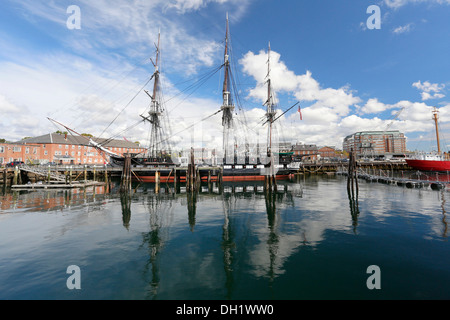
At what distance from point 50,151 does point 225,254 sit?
8294cm

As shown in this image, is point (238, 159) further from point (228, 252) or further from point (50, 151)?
point (50, 151)

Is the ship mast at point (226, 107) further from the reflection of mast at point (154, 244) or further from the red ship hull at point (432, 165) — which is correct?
the red ship hull at point (432, 165)

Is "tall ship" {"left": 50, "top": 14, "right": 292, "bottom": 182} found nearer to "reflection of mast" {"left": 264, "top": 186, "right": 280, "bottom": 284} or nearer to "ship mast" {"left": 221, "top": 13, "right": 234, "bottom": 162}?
"ship mast" {"left": 221, "top": 13, "right": 234, "bottom": 162}

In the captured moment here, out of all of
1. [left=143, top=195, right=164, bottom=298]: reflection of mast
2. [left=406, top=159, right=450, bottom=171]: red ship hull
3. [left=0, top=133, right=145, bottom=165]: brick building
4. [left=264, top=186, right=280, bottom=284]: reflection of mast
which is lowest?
[left=264, top=186, right=280, bottom=284]: reflection of mast

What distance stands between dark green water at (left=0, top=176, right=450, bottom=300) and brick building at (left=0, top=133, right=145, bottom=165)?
4323cm

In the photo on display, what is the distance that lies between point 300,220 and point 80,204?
2210 cm

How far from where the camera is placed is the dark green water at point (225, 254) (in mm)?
6812

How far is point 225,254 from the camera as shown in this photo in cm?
962

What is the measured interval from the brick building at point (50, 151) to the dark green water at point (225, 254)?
1702 inches

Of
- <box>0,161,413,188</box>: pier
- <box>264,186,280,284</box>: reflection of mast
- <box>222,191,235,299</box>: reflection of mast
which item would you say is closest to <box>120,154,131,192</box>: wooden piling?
<box>0,161,413,188</box>: pier

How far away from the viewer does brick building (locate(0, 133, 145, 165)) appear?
5588 centimetres

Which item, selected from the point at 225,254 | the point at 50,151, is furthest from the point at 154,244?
the point at 50,151

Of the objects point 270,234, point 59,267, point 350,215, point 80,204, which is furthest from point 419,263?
point 80,204
